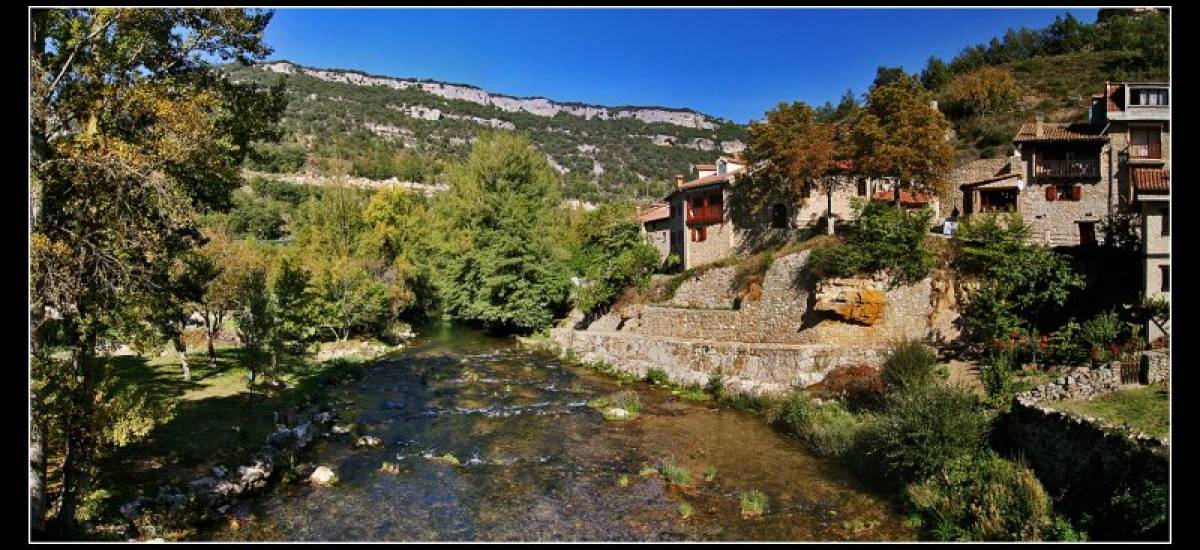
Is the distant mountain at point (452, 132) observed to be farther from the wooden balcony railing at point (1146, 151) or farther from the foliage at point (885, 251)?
the wooden balcony railing at point (1146, 151)

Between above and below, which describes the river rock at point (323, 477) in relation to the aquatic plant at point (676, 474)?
above

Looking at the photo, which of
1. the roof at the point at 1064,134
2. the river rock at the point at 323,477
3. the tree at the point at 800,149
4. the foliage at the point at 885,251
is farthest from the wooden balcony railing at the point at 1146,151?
the river rock at the point at 323,477

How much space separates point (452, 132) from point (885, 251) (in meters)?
127

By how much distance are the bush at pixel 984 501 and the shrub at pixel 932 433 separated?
0.72 feet

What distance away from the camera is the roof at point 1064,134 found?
92.0ft

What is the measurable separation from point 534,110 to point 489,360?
17940cm

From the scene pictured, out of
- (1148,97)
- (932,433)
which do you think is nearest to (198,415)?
(932,433)

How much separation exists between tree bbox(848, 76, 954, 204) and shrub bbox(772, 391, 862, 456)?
38.3 feet

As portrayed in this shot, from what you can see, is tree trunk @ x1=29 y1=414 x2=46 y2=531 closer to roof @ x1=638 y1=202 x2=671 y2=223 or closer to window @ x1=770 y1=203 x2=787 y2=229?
window @ x1=770 y1=203 x2=787 y2=229

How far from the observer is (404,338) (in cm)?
3644

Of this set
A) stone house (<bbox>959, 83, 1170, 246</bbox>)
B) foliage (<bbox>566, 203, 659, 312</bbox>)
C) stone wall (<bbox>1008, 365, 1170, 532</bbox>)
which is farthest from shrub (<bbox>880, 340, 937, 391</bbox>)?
foliage (<bbox>566, 203, 659, 312</bbox>)

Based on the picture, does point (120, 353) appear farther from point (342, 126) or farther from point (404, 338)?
point (342, 126)

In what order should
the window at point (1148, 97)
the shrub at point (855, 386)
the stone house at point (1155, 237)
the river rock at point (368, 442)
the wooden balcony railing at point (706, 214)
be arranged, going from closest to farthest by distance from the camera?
1. the river rock at point (368, 442)
2. the stone house at point (1155, 237)
3. the shrub at point (855, 386)
4. the window at point (1148, 97)
5. the wooden balcony railing at point (706, 214)
